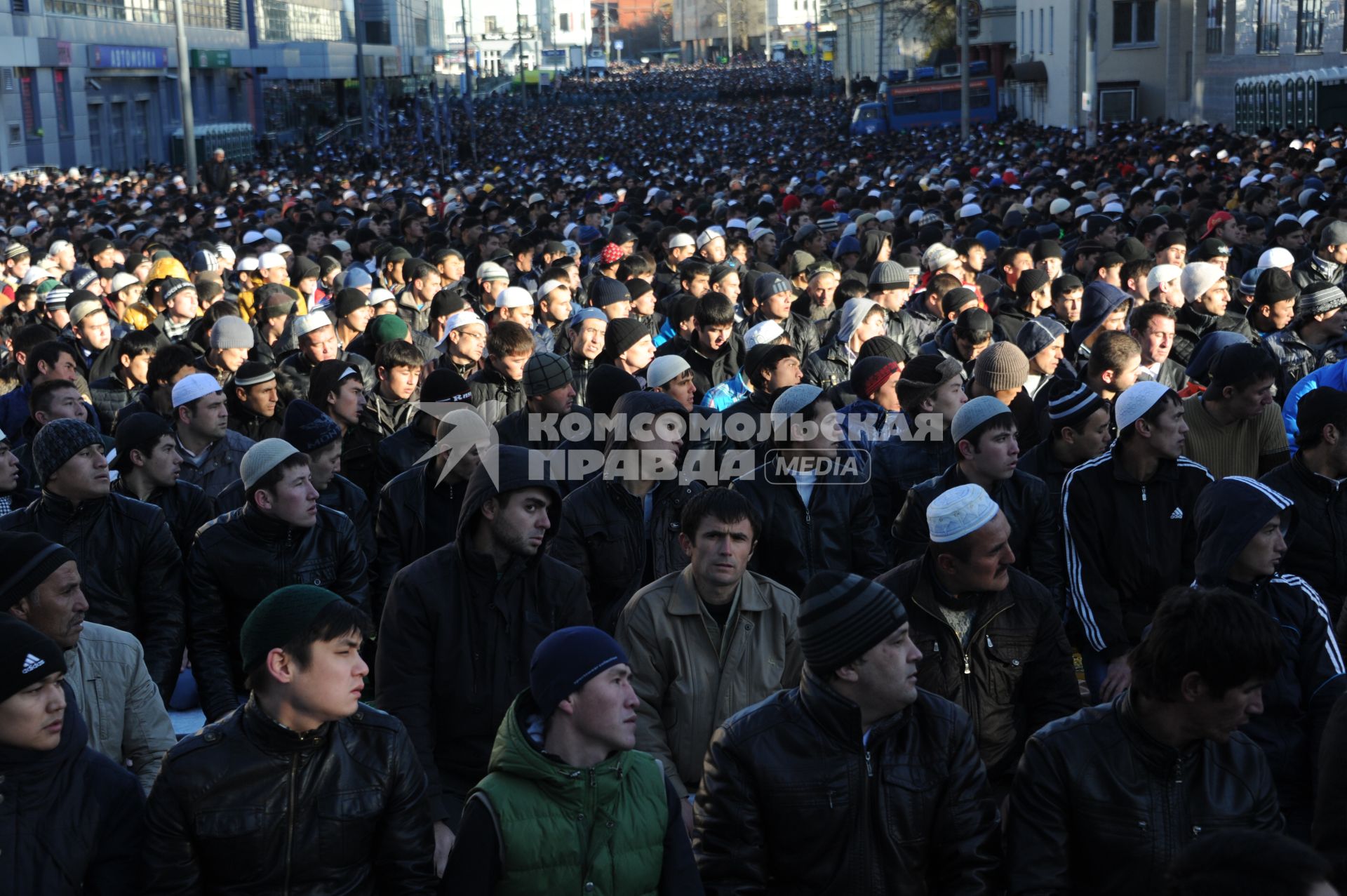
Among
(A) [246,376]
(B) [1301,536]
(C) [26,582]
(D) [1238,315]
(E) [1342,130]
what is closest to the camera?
(C) [26,582]

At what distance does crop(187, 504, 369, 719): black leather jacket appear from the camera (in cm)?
598

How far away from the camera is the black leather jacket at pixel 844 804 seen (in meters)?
4.05

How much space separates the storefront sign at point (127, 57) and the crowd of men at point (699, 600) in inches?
2014

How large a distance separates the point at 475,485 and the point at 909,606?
145cm

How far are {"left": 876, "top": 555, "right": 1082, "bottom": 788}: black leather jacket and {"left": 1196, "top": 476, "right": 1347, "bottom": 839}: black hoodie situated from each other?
0.52 metres

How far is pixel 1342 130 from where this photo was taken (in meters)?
32.0

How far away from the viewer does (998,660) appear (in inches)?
193

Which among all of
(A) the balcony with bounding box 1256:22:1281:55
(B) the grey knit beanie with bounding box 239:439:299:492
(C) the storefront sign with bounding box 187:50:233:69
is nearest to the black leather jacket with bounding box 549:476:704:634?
(B) the grey knit beanie with bounding box 239:439:299:492

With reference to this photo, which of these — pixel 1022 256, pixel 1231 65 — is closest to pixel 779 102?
pixel 1231 65

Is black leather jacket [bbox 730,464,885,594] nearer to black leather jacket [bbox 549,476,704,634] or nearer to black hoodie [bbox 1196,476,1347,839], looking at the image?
black leather jacket [bbox 549,476,704,634]

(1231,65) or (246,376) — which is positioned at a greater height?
(1231,65)

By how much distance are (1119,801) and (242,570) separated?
341cm

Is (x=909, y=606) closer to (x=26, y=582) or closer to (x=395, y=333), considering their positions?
(x=26, y=582)

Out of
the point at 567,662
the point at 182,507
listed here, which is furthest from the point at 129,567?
the point at 567,662
